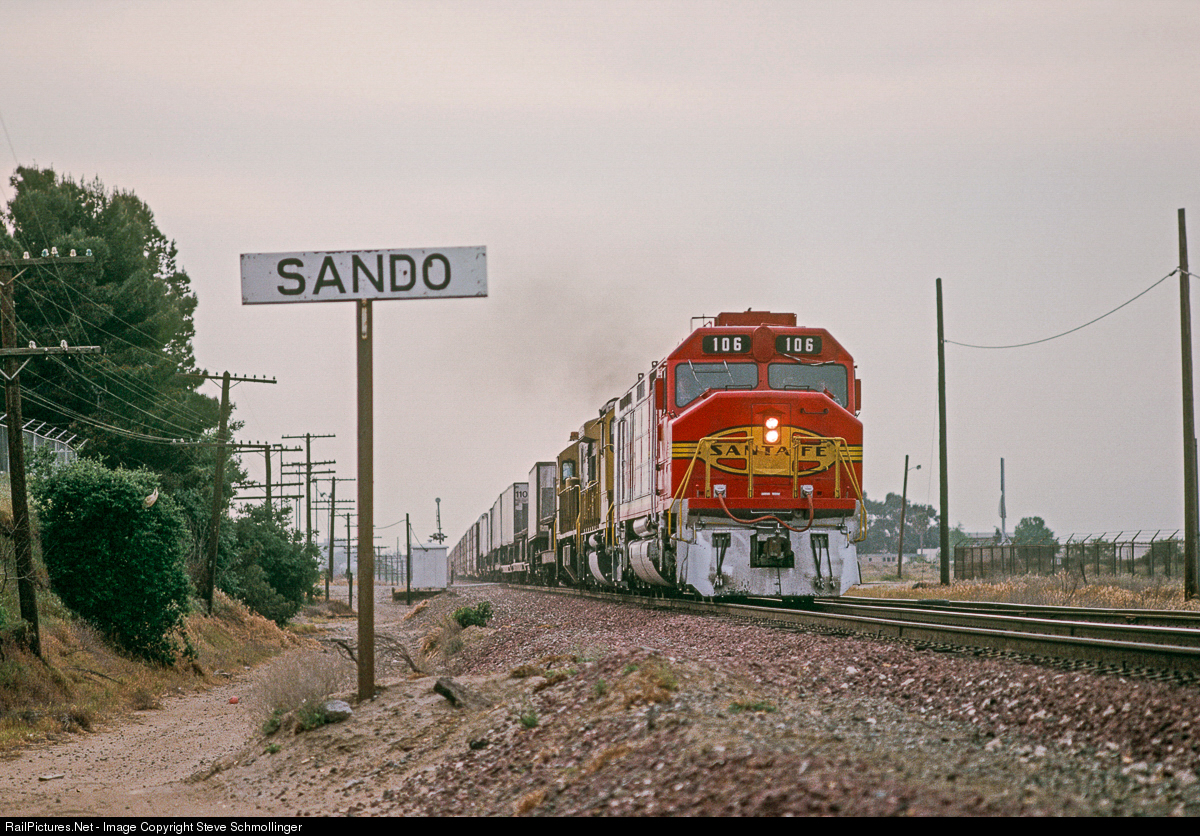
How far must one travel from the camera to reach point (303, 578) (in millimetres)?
46562

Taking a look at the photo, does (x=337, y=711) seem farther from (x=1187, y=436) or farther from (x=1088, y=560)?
(x=1088, y=560)

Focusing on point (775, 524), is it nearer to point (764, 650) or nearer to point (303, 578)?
point (764, 650)

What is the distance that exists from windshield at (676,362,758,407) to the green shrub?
8.33 m

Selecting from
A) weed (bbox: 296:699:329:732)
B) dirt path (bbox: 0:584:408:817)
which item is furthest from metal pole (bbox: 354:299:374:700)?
dirt path (bbox: 0:584:408:817)

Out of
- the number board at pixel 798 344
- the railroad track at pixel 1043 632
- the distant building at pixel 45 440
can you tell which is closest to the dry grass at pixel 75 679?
the distant building at pixel 45 440

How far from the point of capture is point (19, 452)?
1994 cm

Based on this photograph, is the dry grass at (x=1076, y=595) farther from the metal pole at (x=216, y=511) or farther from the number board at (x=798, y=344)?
the metal pole at (x=216, y=511)

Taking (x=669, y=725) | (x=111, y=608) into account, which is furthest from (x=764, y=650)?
(x=111, y=608)

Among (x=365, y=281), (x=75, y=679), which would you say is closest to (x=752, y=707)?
(x=365, y=281)

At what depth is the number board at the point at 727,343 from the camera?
17.2 meters

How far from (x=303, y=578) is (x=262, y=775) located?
124 feet

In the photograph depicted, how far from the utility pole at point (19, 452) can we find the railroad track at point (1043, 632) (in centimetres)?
1131

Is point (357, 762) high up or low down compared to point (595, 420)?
down

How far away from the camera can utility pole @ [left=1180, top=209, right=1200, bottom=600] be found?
2239 cm
